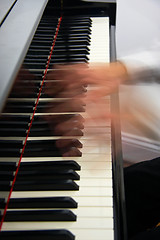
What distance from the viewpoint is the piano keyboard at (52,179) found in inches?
25.9

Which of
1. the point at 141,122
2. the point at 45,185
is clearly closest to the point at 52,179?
the point at 45,185

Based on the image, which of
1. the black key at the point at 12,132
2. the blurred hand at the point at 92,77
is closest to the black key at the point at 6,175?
the black key at the point at 12,132

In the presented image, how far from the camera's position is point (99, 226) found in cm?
66

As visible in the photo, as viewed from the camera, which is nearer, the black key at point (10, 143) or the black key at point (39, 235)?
the black key at point (39, 235)

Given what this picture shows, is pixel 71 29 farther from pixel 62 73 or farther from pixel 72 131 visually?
pixel 72 131

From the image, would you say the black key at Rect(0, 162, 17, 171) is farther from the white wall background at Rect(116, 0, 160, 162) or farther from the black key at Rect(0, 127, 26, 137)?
the white wall background at Rect(116, 0, 160, 162)

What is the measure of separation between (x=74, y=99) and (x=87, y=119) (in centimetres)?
10

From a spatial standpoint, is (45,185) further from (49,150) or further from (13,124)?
(13,124)

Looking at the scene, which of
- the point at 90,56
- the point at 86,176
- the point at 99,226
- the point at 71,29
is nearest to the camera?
the point at 99,226

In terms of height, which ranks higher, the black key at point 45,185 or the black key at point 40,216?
the black key at point 45,185

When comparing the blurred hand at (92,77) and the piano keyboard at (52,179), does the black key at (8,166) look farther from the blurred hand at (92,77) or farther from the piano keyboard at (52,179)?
the blurred hand at (92,77)

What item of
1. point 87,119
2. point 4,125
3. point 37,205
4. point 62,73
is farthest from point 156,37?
point 37,205

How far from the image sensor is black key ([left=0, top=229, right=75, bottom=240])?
63cm

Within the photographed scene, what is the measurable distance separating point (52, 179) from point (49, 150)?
0.10 metres
